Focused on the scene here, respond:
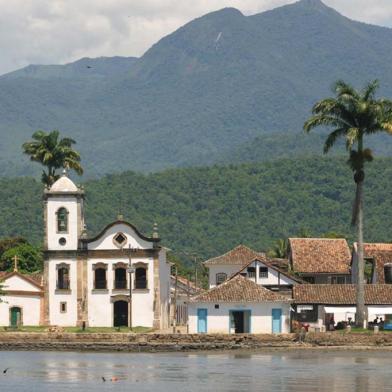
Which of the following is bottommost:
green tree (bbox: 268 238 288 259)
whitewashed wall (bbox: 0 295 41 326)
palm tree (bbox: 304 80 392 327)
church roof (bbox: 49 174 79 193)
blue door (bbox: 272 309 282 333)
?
blue door (bbox: 272 309 282 333)

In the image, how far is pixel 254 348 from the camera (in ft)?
301

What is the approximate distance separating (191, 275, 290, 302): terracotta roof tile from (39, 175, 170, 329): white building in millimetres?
9218

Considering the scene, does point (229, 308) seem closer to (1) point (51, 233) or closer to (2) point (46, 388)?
(1) point (51, 233)

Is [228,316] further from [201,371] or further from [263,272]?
[201,371]

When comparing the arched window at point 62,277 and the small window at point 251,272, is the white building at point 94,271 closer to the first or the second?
the arched window at point 62,277

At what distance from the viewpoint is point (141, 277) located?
106500mm

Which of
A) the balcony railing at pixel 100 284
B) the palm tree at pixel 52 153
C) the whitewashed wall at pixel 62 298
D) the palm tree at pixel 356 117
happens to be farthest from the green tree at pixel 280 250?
the palm tree at pixel 356 117

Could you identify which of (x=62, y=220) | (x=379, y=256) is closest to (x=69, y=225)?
(x=62, y=220)

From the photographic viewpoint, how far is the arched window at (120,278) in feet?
350

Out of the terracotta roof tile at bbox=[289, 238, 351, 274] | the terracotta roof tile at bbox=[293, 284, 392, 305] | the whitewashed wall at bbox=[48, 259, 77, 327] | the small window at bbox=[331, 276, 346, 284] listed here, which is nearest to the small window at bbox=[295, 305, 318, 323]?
the terracotta roof tile at bbox=[293, 284, 392, 305]

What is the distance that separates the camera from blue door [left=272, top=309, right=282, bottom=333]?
320ft

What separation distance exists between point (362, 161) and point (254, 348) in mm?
14341

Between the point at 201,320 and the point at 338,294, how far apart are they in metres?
10.4

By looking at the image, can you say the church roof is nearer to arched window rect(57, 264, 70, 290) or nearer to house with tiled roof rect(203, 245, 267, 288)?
arched window rect(57, 264, 70, 290)
